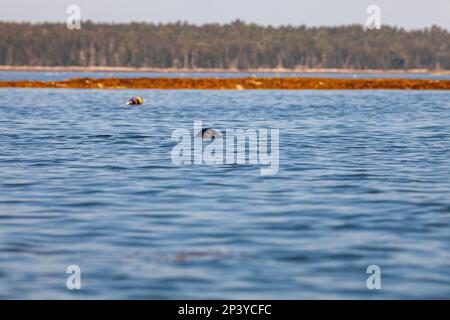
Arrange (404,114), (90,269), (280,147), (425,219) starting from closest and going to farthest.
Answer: (90,269), (425,219), (280,147), (404,114)

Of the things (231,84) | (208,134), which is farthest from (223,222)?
(231,84)

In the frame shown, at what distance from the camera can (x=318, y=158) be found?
26.8 m

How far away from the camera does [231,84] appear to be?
349ft

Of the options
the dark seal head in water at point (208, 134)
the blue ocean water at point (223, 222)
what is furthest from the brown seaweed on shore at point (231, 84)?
the blue ocean water at point (223, 222)

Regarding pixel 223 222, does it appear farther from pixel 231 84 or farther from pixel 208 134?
pixel 231 84

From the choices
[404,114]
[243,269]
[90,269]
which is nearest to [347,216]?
[243,269]

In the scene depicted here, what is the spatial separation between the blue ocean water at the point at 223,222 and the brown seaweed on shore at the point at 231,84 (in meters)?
73.0

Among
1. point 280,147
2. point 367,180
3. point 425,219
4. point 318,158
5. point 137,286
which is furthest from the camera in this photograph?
point 280,147

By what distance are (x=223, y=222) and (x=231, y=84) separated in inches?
3603

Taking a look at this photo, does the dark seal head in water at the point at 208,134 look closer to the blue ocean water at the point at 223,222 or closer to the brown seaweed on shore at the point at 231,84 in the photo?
the blue ocean water at the point at 223,222

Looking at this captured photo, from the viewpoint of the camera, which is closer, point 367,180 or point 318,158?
point 367,180

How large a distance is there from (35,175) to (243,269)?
11.5 metres

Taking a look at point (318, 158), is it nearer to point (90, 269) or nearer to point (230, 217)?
point (230, 217)

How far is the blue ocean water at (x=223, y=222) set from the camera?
1129 cm
